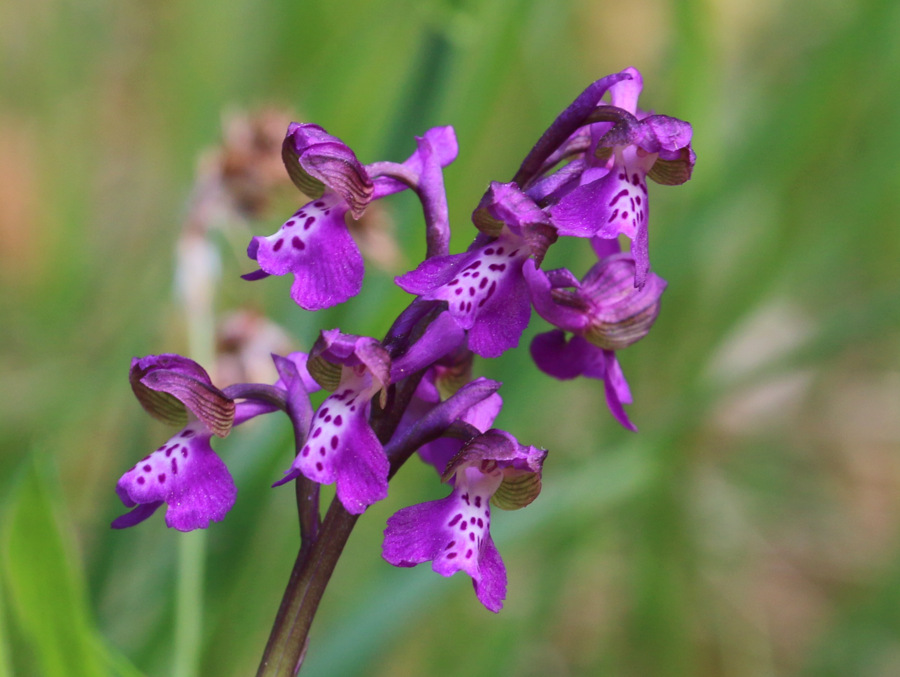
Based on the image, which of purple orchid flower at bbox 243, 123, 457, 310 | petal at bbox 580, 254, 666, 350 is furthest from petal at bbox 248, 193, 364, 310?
petal at bbox 580, 254, 666, 350

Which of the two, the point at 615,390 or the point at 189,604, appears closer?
the point at 615,390

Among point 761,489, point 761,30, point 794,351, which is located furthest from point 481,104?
point 761,30

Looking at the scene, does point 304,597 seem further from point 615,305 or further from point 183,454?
point 615,305

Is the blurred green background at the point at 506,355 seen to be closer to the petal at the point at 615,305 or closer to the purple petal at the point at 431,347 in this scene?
the purple petal at the point at 431,347

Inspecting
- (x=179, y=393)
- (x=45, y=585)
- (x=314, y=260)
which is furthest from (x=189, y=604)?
(x=314, y=260)

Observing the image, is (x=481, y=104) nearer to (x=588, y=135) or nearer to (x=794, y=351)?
(x=588, y=135)
